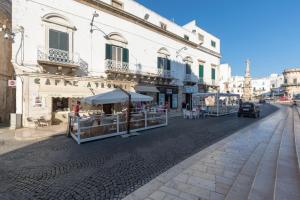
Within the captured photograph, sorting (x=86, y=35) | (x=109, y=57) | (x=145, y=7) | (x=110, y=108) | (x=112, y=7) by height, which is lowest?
(x=110, y=108)

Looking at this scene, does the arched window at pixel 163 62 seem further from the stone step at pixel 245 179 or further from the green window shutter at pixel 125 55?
the stone step at pixel 245 179

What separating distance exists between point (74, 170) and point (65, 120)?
29.7 ft

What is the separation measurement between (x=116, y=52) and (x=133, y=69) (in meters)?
2.36

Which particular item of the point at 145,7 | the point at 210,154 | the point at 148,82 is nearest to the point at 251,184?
the point at 210,154

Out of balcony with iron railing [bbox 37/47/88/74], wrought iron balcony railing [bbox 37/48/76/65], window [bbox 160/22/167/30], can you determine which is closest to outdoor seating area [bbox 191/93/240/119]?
window [bbox 160/22/167/30]

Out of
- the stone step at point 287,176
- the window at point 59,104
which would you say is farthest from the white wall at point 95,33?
the stone step at point 287,176

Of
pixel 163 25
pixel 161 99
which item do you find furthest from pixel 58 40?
pixel 163 25

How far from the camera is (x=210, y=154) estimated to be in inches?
228

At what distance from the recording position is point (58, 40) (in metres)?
12.1

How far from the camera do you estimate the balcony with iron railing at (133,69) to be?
14752 millimetres

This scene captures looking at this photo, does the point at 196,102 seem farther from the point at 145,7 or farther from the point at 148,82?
the point at 145,7

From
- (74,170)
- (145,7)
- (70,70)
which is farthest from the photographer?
(145,7)

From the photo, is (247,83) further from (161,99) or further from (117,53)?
(117,53)

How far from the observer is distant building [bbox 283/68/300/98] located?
6425 cm
